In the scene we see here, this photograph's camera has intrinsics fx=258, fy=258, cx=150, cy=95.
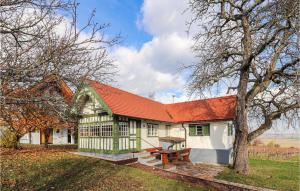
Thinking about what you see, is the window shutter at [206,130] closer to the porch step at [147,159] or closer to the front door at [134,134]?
the porch step at [147,159]

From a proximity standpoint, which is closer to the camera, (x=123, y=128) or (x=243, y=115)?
(x=243, y=115)

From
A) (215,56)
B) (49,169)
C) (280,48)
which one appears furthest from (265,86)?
(49,169)

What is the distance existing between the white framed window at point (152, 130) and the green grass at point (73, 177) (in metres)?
6.80

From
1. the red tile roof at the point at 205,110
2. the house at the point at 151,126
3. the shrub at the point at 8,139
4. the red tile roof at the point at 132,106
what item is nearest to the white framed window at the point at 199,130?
the house at the point at 151,126

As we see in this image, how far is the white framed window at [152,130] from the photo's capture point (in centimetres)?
2072

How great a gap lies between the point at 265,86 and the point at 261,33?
10.2 ft

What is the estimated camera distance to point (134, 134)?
749 inches

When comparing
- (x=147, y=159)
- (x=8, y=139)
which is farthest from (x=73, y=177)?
(x=8, y=139)

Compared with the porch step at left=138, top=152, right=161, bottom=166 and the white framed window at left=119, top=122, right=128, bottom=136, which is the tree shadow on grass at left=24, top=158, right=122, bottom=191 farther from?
the white framed window at left=119, top=122, right=128, bottom=136

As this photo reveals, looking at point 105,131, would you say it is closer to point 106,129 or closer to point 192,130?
point 106,129

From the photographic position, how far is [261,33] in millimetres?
14227

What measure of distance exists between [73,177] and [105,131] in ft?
23.7

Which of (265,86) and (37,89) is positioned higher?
(265,86)

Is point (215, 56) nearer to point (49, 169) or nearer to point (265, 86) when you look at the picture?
point (265, 86)
